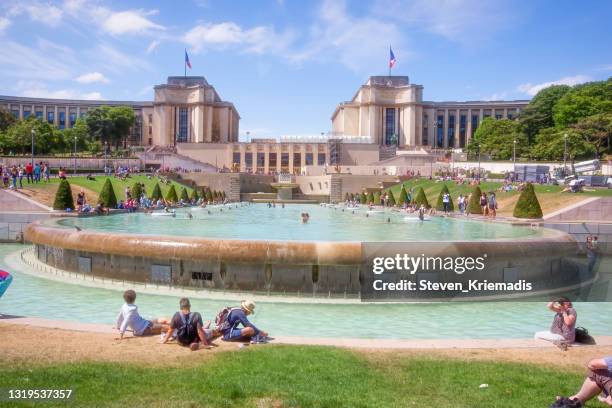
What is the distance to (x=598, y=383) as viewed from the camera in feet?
20.1

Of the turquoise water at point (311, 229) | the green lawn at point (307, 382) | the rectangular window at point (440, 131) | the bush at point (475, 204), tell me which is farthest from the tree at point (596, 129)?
the green lawn at point (307, 382)

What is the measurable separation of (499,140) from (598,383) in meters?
88.8

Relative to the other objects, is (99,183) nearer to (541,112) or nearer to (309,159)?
(309,159)

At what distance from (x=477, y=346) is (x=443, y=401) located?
2.35 metres

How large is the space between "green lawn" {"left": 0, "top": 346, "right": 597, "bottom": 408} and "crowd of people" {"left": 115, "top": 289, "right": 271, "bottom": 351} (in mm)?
896

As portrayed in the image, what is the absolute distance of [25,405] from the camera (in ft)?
18.6

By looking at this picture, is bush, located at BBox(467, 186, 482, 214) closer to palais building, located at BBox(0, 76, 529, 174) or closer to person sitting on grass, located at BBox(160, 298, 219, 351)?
person sitting on grass, located at BBox(160, 298, 219, 351)

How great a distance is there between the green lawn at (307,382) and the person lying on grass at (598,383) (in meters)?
0.35

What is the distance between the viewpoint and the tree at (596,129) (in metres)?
69.9

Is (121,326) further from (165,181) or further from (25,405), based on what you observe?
(165,181)

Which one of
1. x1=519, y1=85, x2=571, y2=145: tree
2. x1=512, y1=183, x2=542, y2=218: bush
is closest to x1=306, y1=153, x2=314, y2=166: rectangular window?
x1=519, y1=85, x2=571, y2=145: tree

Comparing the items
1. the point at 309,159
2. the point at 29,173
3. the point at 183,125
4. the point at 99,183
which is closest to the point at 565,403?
the point at 29,173

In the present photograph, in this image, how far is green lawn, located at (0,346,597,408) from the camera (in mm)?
6109

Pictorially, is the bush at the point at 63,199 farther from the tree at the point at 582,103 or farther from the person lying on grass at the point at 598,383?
the tree at the point at 582,103
